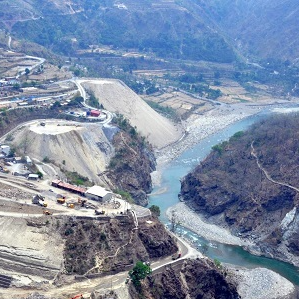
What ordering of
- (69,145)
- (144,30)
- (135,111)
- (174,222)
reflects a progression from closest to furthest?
(174,222) → (69,145) → (135,111) → (144,30)

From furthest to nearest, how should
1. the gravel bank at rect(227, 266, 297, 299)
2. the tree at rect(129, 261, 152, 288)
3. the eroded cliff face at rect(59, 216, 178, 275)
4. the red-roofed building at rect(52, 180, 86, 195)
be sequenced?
the red-roofed building at rect(52, 180, 86, 195)
the gravel bank at rect(227, 266, 297, 299)
the eroded cliff face at rect(59, 216, 178, 275)
the tree at rect(129, 261, 152, 288)

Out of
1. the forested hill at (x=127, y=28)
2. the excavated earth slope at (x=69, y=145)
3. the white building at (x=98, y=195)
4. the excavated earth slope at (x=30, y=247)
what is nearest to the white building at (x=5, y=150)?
the excavated earth slope at (x=69, y=145)

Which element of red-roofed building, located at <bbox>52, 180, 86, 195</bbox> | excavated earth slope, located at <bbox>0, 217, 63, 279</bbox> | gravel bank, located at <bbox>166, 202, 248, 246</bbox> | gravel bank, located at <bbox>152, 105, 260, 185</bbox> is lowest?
gravel bank, located at <bbox>152, 105, 260, 185</bbox>

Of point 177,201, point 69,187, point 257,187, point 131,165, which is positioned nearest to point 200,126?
point 131,165

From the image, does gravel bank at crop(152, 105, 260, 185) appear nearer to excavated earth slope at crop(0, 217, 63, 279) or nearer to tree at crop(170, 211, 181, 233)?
tree at crop(170, 211, 181, 233)

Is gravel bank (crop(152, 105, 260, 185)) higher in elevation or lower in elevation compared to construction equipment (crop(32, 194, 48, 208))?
lower

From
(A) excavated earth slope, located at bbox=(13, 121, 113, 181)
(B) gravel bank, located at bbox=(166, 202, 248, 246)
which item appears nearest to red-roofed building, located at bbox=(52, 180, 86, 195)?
(A) excavated earth slope, located at bbox=(13, 121, 113, 181)

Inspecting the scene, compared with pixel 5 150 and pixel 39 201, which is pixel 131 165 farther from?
pixel 39 201
